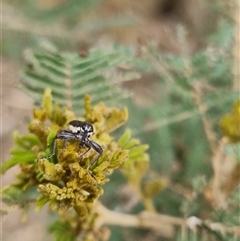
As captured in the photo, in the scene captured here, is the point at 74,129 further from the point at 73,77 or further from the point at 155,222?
the point at 155,222

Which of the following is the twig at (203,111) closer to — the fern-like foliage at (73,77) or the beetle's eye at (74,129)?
the fern-like foliage at (73,77)

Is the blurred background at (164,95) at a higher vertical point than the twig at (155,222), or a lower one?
higher

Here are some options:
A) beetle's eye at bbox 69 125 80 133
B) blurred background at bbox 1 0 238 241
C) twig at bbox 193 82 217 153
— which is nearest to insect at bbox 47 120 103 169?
beetle's eye at bbox 69 125 80 133

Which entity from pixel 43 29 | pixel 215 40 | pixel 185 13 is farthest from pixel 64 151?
pixel 185 13

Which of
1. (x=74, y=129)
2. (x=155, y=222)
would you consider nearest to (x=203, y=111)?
(x=155, y=222)

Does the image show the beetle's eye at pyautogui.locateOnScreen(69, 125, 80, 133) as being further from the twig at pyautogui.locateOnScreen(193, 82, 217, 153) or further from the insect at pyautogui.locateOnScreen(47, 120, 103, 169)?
the twig at pyautogui.locateOnScreen(193, 82, 217, 153)

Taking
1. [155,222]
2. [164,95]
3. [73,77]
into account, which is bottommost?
[155,222]

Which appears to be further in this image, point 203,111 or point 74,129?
point 203,111

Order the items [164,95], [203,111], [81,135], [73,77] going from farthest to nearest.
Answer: [164,95] < [203,111] < [73,77] < [81,135]

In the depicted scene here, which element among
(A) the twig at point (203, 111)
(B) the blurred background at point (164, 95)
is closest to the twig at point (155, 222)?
(B) the blurred background at point (164, 95)

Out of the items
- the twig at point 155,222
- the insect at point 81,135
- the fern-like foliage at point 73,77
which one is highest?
the fern-like foliage at point 73,77
